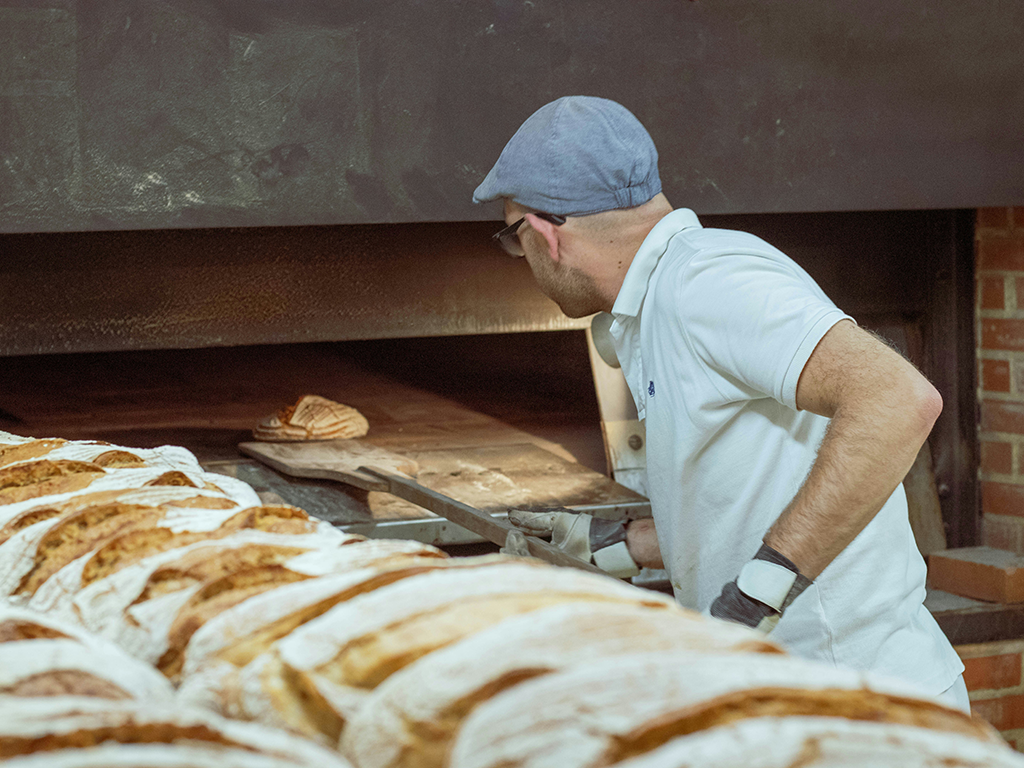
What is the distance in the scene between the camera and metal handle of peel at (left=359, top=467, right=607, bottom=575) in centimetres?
126

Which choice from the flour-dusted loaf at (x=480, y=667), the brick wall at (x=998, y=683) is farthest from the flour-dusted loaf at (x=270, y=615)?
the brick wall at (x=998, y=683)

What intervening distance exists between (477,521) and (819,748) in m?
1.02

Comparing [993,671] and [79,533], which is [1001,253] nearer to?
[993,671]

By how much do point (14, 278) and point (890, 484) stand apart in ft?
6.09

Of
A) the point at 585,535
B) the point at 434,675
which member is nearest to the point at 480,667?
the point at 434,675

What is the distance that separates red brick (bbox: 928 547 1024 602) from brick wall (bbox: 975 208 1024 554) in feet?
0.96

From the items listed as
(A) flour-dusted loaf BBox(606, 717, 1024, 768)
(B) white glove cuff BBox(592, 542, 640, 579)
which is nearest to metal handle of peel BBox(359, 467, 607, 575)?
(B) white glove cuff BBox(592, 542, 640, 579)

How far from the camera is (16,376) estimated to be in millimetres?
3525

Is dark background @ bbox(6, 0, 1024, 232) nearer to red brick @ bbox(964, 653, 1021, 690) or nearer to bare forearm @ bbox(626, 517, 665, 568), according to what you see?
bare forearm @ bbox(626, 517, 665, 568)

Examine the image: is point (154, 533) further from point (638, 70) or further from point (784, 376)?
point (638, 70)

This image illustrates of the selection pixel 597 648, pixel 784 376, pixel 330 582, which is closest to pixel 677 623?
pixel 597 648

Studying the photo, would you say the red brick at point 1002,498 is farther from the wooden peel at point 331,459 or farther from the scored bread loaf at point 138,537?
the scored bread loaf at point 138,537

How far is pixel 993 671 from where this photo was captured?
2441 mm

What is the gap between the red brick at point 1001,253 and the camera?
2762mm
